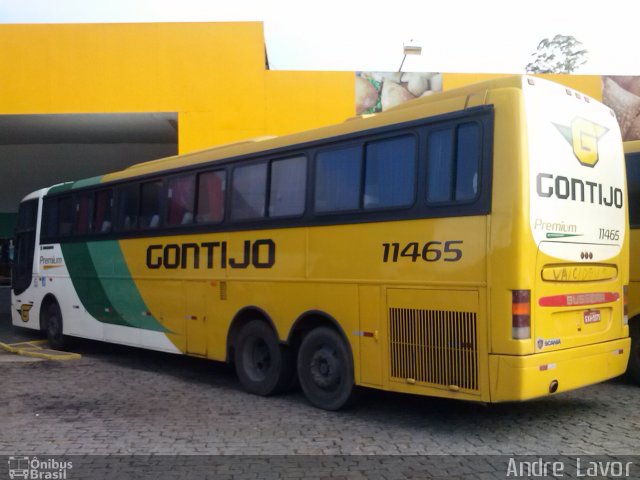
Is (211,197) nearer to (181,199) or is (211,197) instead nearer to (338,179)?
(181,199)

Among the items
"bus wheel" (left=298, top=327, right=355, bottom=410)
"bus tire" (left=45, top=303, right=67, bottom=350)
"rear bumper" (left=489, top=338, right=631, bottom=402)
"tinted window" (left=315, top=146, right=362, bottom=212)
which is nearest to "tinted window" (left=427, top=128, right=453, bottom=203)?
"tinted window" (left=315, top=146, right=362, bottom=212)

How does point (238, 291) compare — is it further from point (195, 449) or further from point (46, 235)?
point (46, 235)

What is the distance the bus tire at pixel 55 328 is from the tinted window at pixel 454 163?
8790 millimetres

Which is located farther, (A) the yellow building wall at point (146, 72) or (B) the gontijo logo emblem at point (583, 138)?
(A) the yellow building wall at point (146, 72)

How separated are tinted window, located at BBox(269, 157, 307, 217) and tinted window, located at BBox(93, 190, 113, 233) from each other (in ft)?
13.3

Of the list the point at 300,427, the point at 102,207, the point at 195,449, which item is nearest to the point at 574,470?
the point at 300,427

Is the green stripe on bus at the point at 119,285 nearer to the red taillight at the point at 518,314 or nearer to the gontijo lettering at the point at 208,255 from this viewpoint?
the gontijo lettering at the point at 208,255

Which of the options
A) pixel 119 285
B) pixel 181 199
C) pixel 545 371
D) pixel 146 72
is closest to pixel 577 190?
pixel 545 371

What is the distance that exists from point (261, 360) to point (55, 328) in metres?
6.13

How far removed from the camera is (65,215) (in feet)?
40.8

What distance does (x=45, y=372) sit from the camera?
1021 centimetres

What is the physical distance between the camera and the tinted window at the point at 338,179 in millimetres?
7195

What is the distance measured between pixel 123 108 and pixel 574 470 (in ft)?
43.4

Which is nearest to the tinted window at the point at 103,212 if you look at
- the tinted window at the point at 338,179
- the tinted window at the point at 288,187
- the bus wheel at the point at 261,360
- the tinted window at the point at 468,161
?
the bus wheel at the point at 261,360
